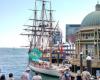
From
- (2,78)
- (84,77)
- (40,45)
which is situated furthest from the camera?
(40,45)

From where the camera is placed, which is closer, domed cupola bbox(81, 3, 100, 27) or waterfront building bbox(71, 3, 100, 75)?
waterfront building bbox(71, 3, 100, 75)

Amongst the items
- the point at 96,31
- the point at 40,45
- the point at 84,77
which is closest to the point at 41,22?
the point at 40,45

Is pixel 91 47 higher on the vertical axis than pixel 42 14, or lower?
lower

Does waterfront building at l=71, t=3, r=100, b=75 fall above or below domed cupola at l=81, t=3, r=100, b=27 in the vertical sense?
below

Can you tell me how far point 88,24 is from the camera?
174ft

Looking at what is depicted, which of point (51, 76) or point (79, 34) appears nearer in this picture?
point (79, 34)

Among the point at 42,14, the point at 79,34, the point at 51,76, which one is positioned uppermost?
the point at 42,14

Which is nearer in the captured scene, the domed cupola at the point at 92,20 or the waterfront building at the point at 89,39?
the waterfront building at the point at 89,39

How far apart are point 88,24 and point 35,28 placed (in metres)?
51.6

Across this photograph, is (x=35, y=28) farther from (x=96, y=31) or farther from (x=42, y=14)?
(x=96, y=31)

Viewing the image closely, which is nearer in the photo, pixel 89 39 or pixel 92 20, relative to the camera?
pixel 89 39

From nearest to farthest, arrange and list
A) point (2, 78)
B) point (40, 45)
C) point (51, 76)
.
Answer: point (2, 78)
point (51, 76)
point (40, 45)

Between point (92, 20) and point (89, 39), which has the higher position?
point (92, 20)

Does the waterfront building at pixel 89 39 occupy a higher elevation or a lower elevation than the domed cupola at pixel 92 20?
lower
